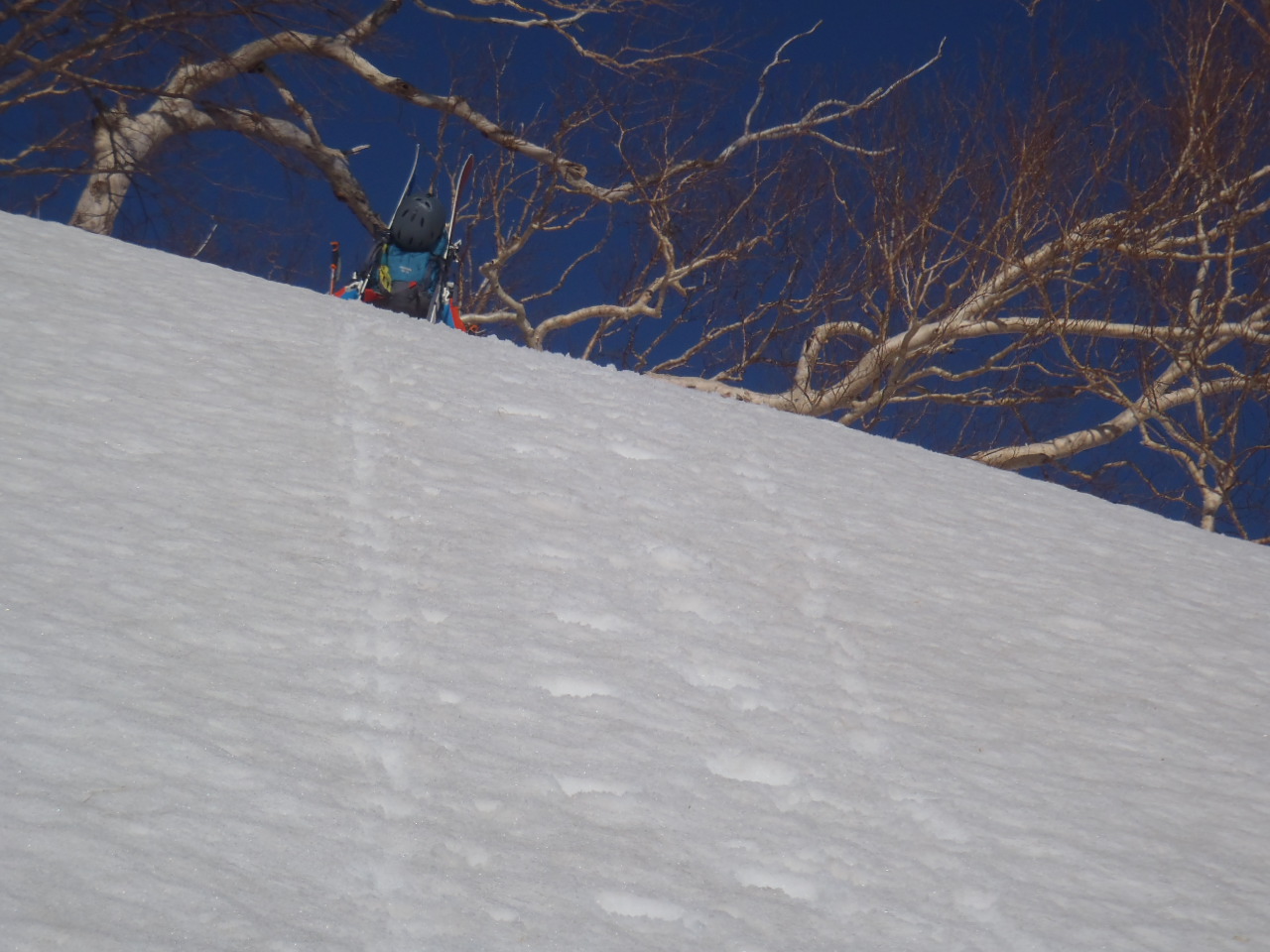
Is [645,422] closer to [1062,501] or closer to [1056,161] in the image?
[1062,501]

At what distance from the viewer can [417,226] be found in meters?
8.29

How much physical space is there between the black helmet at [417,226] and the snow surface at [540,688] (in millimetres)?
3661

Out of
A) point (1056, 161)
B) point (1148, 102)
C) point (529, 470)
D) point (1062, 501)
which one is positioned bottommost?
point (529, 470)

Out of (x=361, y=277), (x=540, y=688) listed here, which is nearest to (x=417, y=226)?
(x=361, y=277)

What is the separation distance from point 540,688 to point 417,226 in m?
6.31

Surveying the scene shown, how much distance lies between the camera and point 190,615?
2.45 metres

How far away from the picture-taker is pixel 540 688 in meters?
2.56

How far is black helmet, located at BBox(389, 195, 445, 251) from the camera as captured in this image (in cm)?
830

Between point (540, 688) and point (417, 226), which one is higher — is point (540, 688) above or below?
below

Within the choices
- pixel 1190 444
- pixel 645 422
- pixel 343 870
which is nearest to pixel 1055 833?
pixel 343 870

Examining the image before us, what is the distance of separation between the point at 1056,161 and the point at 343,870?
11.4 metres

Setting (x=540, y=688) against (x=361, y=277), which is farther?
(x=361, y=277)

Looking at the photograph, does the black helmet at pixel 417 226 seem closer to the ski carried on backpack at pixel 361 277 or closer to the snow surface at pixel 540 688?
the ski carried on backpack at pixel 361 277

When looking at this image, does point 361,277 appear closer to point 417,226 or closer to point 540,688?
point 417,226
